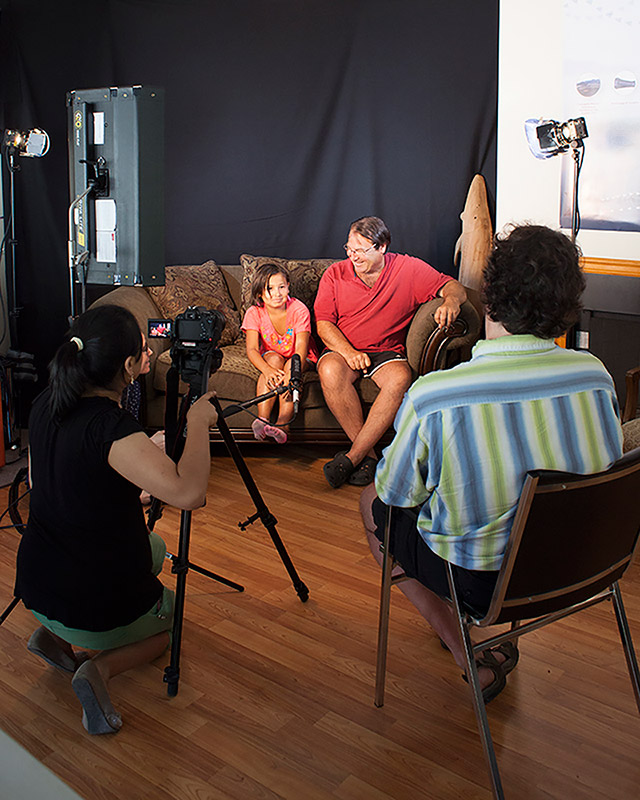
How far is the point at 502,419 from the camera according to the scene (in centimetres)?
142

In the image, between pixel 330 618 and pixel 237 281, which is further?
pixel 237 281

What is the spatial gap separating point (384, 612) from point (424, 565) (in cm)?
23

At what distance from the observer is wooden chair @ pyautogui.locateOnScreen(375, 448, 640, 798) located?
1343 mm

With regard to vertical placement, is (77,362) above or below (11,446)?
above

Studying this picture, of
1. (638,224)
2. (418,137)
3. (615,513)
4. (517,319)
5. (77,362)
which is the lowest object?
(615,513)

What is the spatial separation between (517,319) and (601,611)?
126 centimetres

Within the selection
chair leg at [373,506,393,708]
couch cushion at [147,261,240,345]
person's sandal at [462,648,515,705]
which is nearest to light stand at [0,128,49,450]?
couch cushion at [147,261,240,345]

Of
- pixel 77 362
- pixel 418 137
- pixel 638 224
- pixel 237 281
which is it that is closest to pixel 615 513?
pixel 77 362

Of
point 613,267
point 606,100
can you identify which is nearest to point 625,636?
point 613,267

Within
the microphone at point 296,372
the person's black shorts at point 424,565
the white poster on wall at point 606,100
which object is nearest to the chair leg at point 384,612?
the person's black shorts at point 424,565

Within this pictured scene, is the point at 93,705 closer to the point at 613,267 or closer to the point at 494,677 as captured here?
the point at 494,677

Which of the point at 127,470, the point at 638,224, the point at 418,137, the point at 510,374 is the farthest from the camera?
the point at 418,137

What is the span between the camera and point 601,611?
2.34 m

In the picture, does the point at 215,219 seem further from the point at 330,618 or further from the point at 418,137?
the point at 330,618
